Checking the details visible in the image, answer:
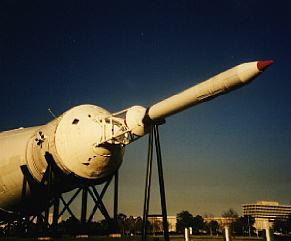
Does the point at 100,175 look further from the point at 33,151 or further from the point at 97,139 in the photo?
the point at 33,151

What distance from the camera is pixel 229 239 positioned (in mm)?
6086

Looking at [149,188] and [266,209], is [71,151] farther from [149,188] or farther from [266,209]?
[266,209]

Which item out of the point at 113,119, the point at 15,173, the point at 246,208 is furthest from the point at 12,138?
the point at 246,208

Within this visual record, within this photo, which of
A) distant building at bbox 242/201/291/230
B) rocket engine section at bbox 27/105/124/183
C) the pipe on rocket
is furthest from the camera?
distant building at bbox 242/201/291/230

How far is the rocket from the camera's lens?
34.4ft

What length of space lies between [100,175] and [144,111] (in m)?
3.65

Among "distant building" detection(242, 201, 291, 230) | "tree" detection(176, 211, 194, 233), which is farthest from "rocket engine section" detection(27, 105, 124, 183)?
"distant building" detection(242, 201, 291, 230)

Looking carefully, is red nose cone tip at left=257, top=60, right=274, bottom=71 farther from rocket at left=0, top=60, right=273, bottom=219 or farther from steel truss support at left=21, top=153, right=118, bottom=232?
steel truss support at left=21, top=153, right=118, bottom=232

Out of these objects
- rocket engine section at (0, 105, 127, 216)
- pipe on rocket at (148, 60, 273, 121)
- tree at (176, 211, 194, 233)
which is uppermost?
pipe on rocket at (148, 60, 273, 121)

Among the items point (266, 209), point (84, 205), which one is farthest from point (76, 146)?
point (266, 209)

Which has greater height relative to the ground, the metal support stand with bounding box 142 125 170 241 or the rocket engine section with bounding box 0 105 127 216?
the rocket engine section with bounding box 0 105 127 216

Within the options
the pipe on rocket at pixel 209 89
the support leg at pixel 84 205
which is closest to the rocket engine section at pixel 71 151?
the support leg at pixel 84 205

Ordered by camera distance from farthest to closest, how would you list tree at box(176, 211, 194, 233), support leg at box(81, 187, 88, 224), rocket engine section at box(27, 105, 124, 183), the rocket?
tree at box(176, 211, 194, 233), support leg at box(81, 187, 88, 224), rocket engine section at box(27, 105, 124, 183), the rocket

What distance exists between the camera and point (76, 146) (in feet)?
41.4
